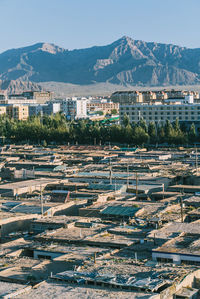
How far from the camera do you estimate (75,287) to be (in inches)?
587

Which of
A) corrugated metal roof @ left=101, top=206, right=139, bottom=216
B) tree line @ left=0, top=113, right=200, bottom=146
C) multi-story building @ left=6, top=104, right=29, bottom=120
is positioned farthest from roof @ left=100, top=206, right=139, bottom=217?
multi-story building @ left=6, top=104, right=29, bottom=120

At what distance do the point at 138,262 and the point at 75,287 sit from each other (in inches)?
110

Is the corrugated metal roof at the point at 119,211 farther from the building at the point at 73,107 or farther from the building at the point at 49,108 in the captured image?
the building at the point at 73,107

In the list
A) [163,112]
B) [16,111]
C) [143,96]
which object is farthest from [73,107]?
[163,112]

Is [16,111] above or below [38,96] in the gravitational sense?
below

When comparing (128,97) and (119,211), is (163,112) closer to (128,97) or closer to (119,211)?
(119,211)

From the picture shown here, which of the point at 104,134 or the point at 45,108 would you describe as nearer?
the point at 104,134

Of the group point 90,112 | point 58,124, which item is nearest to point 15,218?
point 58,124

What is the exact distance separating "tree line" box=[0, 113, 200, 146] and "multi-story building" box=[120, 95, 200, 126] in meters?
8.65

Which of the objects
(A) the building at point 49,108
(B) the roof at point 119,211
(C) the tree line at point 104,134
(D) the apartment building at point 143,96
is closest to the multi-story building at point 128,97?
(D) the apartment building at point 143,96

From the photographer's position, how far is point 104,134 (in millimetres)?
65500

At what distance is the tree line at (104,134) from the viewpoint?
61.9m

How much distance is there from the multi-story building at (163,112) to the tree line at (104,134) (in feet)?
28.4

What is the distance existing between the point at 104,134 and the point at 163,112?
15871 millimetres
